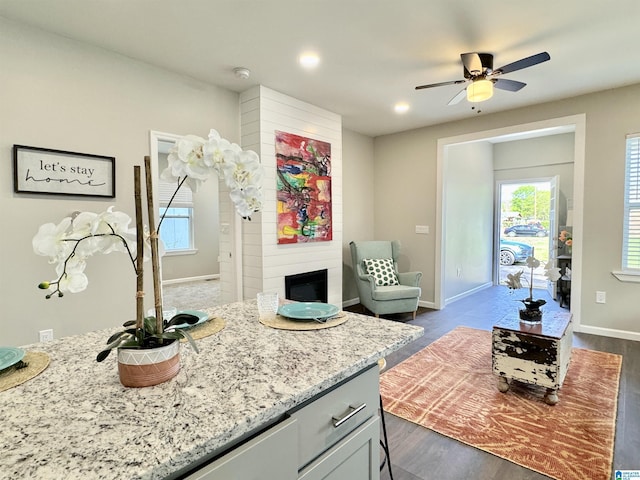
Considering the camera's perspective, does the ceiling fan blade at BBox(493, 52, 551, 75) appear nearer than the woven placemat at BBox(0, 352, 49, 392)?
No

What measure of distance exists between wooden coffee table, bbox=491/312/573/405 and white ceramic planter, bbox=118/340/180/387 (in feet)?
7.74

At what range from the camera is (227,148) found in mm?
890

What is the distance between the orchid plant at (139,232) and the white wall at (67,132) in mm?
2109

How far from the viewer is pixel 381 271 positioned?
468cm

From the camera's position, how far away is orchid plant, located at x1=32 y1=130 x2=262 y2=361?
80 centimetres

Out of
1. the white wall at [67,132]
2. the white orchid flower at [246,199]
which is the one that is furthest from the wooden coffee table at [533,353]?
the white wall at [67,132]

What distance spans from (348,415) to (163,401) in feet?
1.61

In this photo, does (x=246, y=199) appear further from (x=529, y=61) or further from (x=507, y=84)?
(x=507, y=84)

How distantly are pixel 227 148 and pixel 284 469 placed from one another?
783 millimetres

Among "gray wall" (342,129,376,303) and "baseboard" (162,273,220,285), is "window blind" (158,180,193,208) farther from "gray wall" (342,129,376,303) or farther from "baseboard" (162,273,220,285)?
"gray wall" (342,129,376,303)

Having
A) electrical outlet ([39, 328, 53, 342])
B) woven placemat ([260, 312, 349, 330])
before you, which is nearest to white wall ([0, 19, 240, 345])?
electrical outlet ([39, 328, 53, 342])

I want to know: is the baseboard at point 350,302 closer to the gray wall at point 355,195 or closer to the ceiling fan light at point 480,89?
the gray wall at point 355,195

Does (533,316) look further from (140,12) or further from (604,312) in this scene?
(140,12)

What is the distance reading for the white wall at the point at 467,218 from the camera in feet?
17.2
